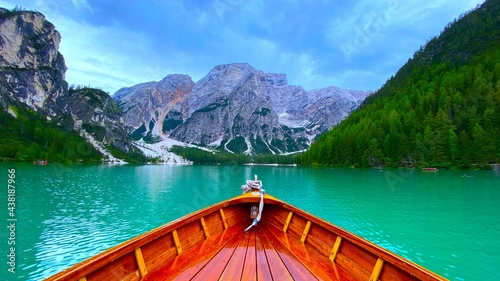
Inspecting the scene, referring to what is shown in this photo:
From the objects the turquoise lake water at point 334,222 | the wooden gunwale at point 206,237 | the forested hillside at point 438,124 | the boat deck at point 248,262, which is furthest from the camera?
the forested hillside at point 438,124

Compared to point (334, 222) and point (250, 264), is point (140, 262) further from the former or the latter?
point (334, 222)

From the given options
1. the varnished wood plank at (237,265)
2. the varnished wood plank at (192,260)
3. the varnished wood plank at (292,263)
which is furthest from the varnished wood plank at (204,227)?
the varnished wood plank at (292,263)

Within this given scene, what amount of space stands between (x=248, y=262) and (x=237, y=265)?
32 cm

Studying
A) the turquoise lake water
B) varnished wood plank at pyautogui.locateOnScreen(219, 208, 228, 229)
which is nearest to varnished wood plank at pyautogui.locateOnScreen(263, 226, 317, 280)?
varnished wood plank at pyautogui.locateOnScreen(219, 208, 228, 229)

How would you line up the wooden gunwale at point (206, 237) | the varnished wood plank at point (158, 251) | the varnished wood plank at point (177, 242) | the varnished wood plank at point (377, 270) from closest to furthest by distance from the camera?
the wooden gunwale at point (206, 237), the varnished wood plank at point (377, 270), the varnished wood plank at point (158, 251), the varnished wood plank at point (177, 242)

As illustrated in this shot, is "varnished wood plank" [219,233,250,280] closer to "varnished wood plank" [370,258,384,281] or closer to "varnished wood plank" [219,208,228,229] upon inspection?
"varnished wood plank" [219,208,228,229]

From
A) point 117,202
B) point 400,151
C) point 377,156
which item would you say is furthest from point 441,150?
point 117,202

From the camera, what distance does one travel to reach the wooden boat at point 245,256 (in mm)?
5172

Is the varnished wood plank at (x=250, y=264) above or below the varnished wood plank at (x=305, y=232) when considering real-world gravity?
below

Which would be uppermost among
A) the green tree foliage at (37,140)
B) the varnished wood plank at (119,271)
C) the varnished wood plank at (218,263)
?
the green tree foliage at (37,140)

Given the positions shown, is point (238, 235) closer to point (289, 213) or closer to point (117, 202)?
point (289, 213)

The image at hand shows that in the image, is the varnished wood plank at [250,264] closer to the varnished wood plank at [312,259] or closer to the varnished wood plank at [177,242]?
the varnished wood plank at [312,259]

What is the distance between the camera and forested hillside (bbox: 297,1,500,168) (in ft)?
306

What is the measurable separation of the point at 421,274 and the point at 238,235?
551 centimetres
